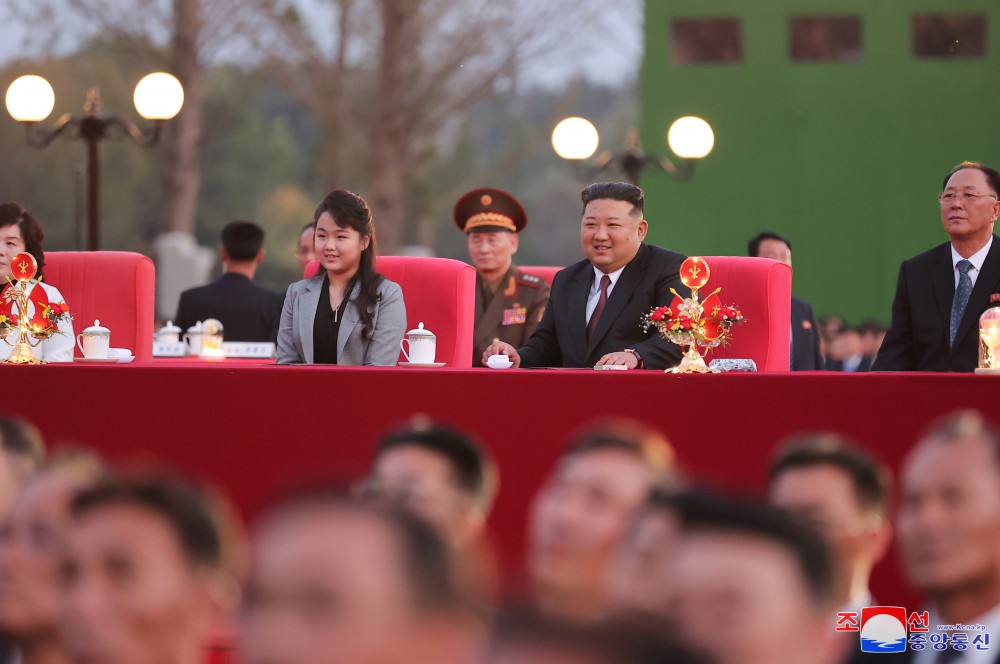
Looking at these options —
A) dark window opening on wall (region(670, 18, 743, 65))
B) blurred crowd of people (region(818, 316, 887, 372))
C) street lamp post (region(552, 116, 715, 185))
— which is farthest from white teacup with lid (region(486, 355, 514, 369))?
dark window opening on wall (region(670, 18, 743, 65))

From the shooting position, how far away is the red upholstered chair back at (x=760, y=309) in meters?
4.60

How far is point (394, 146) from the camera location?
14203mm

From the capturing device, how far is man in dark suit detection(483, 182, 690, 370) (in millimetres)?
4148

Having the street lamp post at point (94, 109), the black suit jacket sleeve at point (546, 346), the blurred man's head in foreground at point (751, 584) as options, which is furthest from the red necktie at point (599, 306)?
the street lamp post at point (94, 109)

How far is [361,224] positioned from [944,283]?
5.71 ft

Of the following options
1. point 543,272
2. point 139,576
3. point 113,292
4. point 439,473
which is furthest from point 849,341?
point 139,576

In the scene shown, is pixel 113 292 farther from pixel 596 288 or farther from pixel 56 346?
pixel 596 288

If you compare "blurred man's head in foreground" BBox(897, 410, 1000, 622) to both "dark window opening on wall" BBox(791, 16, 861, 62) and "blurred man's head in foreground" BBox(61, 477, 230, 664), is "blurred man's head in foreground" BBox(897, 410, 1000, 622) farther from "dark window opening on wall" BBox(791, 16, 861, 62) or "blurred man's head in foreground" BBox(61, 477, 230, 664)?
"dark window opening on wall" BBox(791, 16, 861, 62)

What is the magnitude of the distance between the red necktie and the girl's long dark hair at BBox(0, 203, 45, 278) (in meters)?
1.76

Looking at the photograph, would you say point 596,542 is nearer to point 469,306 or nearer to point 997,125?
point 469,306

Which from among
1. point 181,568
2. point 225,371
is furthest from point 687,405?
point 181,568

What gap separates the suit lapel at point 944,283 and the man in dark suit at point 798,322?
1561mm

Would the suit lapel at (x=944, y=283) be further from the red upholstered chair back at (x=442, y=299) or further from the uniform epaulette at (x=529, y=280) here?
the uniform epaulette at (x=529, y=280)

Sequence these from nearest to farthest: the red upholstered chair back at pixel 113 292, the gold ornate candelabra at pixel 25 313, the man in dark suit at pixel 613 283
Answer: the gold ornate candelabra at pixel 25 313 < the man in dark suit at pixel 613 283 < the red upholstered chair back at pixel 113 292
